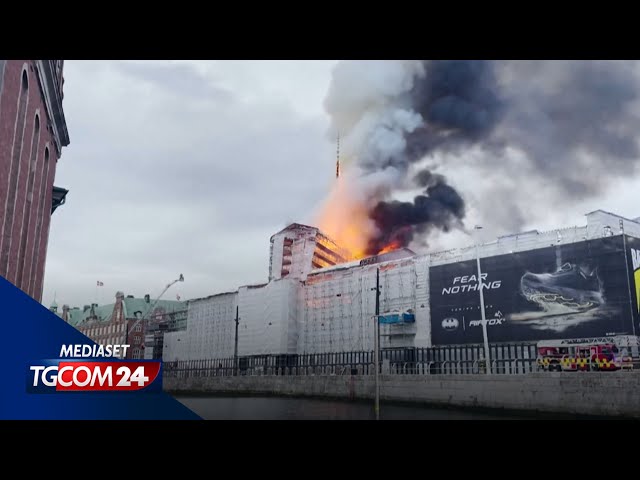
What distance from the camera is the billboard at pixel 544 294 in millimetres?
49875

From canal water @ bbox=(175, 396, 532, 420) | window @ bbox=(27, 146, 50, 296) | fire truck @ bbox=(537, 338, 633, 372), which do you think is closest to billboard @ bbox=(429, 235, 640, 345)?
fire truck @ bbox=(537, 338, 633, 372)

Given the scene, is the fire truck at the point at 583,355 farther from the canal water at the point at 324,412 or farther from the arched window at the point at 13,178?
the arched window at the point at 13,178

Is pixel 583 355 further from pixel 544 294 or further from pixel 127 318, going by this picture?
pixel 127 318

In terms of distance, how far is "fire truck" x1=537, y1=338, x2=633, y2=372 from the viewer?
41.8 metres

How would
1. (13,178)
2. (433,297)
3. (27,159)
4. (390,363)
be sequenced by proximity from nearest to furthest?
(13,178), (27,159), (433,297), (390,363)

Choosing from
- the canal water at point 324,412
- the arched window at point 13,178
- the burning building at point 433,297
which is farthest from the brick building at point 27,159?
the burning building at point 433,297

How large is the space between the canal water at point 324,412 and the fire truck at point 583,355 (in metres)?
8.80

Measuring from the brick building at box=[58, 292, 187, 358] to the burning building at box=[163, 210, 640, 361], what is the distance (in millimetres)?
11209

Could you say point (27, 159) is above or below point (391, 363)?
above

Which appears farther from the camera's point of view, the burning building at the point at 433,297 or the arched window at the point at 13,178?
the burning building at the point at 433,297

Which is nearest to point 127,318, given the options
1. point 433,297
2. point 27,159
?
point 433,297

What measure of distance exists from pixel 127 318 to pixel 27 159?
70414mm

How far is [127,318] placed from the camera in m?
102
